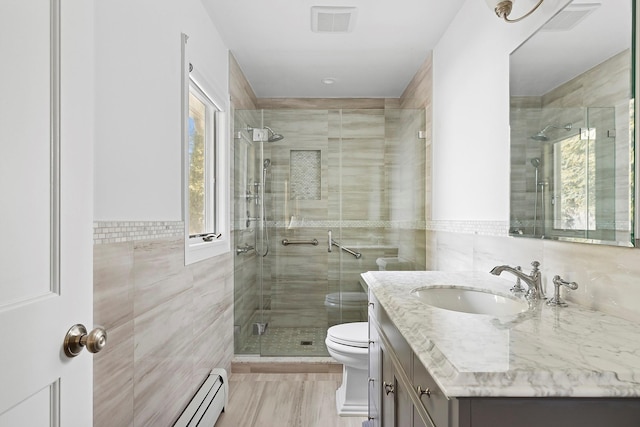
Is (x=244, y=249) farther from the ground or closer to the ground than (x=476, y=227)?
closer to the ground

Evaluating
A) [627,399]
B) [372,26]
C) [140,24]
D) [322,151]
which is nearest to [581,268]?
[627,399]

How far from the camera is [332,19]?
8.48 ft

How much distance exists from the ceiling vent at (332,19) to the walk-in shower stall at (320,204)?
766mm

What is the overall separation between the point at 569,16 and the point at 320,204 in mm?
2278

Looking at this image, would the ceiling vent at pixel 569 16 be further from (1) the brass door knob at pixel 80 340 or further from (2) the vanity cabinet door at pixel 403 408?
(1) the brass door knob at pixel 80 340

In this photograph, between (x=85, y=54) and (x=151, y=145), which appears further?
(x=151, y=145)

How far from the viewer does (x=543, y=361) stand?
79 centimetres

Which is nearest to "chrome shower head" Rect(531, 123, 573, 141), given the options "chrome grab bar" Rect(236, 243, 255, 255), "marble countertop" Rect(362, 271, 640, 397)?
"marble countertop" Rect(362, 271, 640, 397)

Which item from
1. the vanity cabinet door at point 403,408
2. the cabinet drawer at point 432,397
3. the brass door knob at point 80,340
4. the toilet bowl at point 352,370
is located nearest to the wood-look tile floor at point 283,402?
the toilet bowl at point 352,370

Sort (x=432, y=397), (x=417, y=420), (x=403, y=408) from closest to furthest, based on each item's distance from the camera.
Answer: (x=432, y=397)
(x=417, y=420)
(x=403, y=408)

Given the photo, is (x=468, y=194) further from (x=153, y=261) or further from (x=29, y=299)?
(x=29, y=299)

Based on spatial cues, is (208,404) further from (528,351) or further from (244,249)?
(528,351)

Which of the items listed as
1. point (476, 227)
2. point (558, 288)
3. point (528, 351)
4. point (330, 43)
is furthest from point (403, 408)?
point (330, 43)

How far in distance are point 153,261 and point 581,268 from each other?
5.23ft
